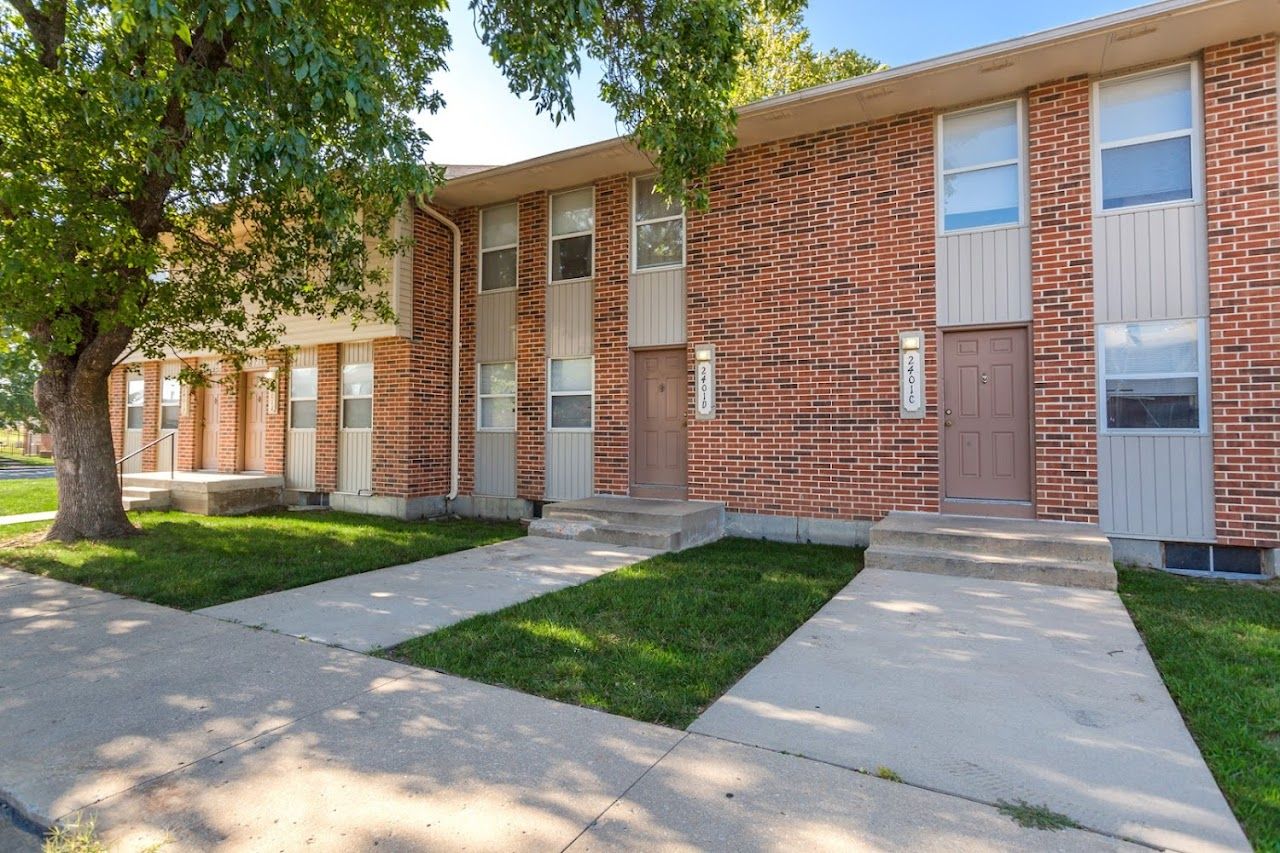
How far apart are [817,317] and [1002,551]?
3275 mm

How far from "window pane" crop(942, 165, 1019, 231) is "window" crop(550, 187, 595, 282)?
4.63m

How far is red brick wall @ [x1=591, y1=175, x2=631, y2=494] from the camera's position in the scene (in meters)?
8.97

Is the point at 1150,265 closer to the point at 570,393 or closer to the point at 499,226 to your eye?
the point at 570,393

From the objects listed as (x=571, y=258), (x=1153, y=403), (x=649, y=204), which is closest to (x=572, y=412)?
(x=571, y=258)

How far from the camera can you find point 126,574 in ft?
19.4

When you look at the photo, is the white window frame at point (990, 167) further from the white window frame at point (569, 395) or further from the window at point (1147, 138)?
the white window frame at point (569, 395)

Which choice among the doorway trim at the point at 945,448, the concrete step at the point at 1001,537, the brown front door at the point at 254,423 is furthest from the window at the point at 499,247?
the concrete step at the point at 1001,537

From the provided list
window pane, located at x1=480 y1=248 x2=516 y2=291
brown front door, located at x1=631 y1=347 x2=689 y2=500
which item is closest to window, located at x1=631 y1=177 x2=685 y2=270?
brown front door, located at x1=631 y1=347 x2=689 y2=500

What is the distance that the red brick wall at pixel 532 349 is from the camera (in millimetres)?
9648

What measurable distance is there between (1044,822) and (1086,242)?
242 inches

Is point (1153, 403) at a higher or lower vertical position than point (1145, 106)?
lower

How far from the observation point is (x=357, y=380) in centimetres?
Result: 1078

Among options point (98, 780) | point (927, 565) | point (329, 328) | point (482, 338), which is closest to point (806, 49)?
point (482, 338)

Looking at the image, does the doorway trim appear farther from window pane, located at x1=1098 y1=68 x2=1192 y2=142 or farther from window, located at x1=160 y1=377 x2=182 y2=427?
window, located at x1=160 y1=377 x2=182 y2=427
